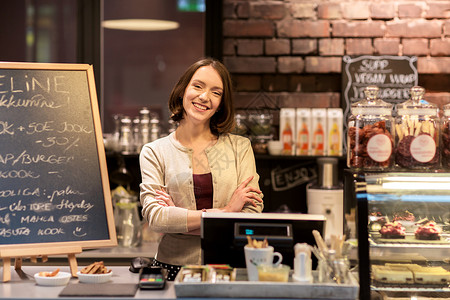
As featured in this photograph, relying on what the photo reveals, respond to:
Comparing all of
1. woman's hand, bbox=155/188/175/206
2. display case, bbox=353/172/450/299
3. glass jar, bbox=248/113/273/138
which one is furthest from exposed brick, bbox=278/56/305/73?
display case, bbox=353/172/450/299

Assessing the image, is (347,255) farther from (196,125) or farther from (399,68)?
(399,68)

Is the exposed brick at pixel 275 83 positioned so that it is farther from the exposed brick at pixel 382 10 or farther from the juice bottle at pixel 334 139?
the exposed brick at pixel 382 10

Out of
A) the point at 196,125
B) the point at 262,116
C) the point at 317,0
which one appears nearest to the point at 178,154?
the point at 196,125

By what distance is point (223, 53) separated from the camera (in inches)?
164

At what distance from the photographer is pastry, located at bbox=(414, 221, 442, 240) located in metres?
2.33

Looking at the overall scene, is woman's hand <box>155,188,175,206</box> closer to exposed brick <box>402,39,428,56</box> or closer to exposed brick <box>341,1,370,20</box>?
exposed brick <box>341,1,370,20</box>

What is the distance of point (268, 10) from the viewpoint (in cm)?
415

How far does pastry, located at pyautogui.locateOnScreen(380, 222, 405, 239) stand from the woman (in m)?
0.53

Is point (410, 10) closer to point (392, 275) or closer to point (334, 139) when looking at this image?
point (334, 139)

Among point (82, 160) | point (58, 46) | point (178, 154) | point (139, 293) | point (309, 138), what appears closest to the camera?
point (139, 293)

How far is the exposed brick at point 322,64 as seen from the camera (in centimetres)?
417

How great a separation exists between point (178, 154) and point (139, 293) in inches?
32.7

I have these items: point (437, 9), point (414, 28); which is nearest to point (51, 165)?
point (414, 28)

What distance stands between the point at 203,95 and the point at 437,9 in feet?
7.49
